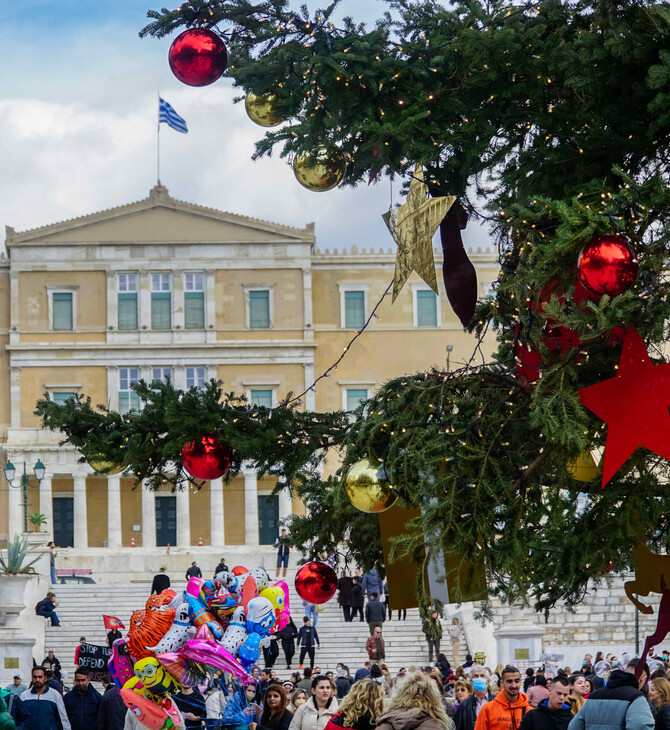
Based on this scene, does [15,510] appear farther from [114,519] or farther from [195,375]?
[195,375]

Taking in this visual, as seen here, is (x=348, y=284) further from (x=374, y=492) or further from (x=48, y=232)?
(x=374, y=492)

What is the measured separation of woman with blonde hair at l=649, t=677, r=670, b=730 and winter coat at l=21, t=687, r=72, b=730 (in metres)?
3.79

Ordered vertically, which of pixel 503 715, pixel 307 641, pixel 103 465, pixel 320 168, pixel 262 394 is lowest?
pixel 307 641

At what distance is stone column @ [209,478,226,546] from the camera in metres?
42.6

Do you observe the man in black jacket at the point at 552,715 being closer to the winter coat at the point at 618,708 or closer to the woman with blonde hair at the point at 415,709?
the winter coat at the point at 618,708

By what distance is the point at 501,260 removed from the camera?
Answer: 6.90 metres

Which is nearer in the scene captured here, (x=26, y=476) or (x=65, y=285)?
(x=26, y=476)

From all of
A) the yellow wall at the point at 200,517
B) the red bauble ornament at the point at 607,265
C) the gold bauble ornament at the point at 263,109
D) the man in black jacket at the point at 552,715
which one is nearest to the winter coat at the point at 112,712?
the man in black jacket at the point at 552,715

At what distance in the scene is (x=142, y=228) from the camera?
1763 inches

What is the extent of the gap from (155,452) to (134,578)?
30625 mm

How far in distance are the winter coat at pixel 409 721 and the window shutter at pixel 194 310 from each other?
131ft

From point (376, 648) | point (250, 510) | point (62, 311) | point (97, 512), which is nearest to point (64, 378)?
point (62, 311)

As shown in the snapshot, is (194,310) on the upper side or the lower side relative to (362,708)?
upper

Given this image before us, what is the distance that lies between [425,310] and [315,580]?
38.1m
